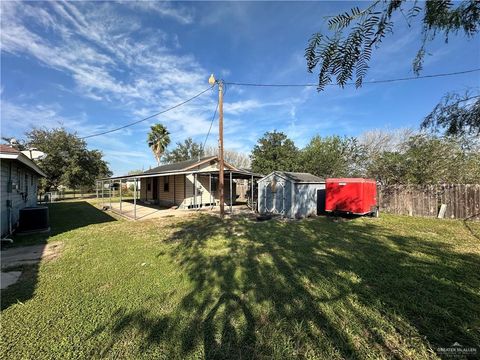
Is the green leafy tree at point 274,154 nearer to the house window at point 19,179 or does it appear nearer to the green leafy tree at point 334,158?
the green leafy tree at point 334,158

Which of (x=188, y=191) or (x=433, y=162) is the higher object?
(x=433, y=162)

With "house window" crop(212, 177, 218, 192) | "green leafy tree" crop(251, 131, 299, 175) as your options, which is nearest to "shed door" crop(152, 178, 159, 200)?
"house window" crop(212, 177, 218, 192)

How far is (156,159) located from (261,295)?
35.1m

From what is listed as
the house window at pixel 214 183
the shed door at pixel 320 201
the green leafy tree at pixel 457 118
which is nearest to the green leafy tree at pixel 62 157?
the house window at pixel 214 183

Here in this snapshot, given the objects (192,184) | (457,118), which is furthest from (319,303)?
(192,184)

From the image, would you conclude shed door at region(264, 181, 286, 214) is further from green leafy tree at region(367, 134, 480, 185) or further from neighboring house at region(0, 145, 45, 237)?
neighboring house at region(0, 145, 45, 237)

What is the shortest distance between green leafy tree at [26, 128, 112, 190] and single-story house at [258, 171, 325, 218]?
2213 cm

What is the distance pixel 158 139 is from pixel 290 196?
27940mm

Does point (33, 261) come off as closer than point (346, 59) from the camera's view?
No

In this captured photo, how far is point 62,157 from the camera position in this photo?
26188mm

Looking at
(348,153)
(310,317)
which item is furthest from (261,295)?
(348,153)

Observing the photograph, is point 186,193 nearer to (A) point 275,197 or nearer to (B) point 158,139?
(A) point 275,197

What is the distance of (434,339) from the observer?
8.86ft

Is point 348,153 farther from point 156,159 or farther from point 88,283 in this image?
point 156,159
